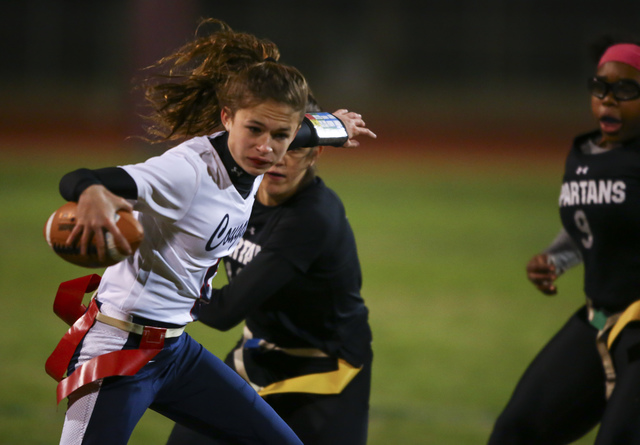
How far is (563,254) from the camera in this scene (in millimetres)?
4082

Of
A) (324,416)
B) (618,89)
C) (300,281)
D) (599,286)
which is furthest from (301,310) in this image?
(618,89)

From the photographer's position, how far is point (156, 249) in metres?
2.52

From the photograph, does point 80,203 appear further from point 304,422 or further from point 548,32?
point 548,32

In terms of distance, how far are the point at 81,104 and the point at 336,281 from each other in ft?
69.8

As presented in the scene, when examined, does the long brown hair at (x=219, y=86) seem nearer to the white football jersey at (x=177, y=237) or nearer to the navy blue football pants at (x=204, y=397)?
the white football jersey at (x=177, y=237)

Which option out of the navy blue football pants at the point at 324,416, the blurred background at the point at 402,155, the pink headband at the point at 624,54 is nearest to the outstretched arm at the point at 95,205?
the navy blue football pants at the point at 324,416

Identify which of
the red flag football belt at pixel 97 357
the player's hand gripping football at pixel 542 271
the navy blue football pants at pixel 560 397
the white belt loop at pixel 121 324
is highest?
Result: the white belt loop at pixel 121 324

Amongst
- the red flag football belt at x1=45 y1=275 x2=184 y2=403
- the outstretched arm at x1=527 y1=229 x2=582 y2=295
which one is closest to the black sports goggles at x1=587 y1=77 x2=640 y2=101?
the outstretched arm at x1=527 y1=229 x2=582 y2=295

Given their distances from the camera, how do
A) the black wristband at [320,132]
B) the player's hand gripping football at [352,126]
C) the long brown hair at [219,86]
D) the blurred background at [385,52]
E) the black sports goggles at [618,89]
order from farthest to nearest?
the blurred background at [385,52] → the black sports goggles at [618,89] → the player's hand gripping football at [352,126] → the black wristband at [320,132] → the long brown hair at [219,86]

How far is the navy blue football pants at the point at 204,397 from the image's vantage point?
2.62 m

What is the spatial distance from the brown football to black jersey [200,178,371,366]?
3.20 ft

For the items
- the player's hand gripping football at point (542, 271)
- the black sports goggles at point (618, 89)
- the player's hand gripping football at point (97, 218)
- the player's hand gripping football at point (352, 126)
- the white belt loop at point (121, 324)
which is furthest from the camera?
the player's hand gripping football at point (542, 271)

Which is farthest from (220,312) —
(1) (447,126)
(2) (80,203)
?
(1) (447,126)

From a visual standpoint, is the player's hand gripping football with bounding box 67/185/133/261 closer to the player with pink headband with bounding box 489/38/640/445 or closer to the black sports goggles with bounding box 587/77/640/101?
the player with pink headband with bounding box 489/38/640/445
